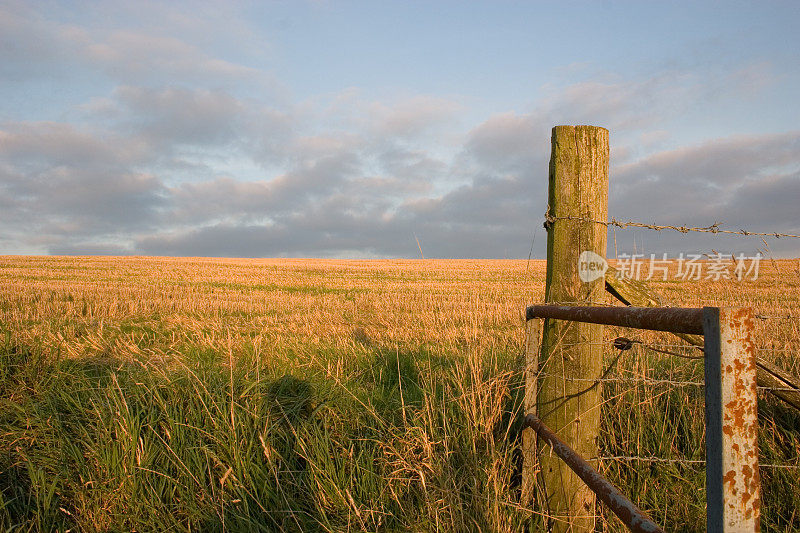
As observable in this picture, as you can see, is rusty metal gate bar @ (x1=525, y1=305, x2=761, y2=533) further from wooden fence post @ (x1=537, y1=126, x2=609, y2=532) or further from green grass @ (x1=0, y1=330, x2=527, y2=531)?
wooden fence post @ (x1=537, y1=126, x2=609, y2=532)

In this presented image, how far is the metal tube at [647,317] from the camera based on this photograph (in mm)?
1462

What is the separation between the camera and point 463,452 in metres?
3.01

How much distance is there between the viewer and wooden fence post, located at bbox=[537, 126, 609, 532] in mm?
2914

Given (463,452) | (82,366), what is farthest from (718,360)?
(82,366)

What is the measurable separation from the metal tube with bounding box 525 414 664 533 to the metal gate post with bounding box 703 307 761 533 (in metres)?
0.24

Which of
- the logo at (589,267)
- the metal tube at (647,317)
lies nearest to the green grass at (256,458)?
the logo at (589,267)

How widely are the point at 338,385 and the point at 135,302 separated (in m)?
11.2

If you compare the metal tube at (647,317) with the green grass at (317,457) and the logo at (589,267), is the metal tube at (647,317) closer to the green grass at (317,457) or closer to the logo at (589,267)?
the logo at (589,267)

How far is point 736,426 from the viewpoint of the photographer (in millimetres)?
1331

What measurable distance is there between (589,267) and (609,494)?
1.42m

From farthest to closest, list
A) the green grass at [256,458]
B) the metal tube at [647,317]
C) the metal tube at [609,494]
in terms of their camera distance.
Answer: the green grass at [256,458] < the metal tube at [609,494] < the metal tube at [647,317]

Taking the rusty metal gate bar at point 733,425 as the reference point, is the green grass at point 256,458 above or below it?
below

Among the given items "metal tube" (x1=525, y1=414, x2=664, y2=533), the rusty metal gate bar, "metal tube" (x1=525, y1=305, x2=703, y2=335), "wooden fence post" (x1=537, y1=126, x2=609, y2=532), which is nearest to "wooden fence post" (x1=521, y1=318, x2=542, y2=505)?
"wooden fence post" (x1=537, y1=126, x2=609, y2=532)

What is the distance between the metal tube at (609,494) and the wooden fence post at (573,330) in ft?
0.99
